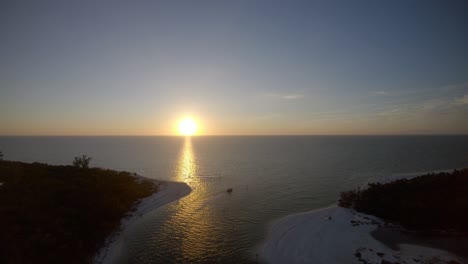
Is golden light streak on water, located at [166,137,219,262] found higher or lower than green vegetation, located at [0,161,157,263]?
lower

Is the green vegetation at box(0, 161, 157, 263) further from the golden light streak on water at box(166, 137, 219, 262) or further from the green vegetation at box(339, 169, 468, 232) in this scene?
the green vegetation at box(339, 169, 468, 232)

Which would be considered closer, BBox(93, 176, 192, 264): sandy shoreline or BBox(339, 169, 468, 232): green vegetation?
Answer: BBox(93, 176, 192, 264): sandy shoreline

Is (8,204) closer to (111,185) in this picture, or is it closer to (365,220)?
(111,185)

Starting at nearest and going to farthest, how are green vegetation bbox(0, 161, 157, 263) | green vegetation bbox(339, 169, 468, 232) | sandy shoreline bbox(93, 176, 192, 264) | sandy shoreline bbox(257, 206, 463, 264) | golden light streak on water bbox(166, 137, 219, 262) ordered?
green vegetation bbox(0, 161, 157, 263)
sandy shoreline bbox(257, 206, 463, 264)
sandy shoreline bbox(93, 176, 192, 264)
golden light streak on water bbox(166, 137, 219, 262)
green vegetation bbox(339, 169, 468, 232)

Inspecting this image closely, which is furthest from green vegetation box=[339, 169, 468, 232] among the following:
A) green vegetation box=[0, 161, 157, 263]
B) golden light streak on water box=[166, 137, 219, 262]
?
green vegetation box=[0, 161, 157, 263]

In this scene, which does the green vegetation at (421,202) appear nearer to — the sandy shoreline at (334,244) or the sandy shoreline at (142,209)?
the sandy shoreline at (334,244)

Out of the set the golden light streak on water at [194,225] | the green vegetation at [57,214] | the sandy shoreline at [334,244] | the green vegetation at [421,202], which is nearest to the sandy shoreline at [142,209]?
the green vegetation at [57,214]
